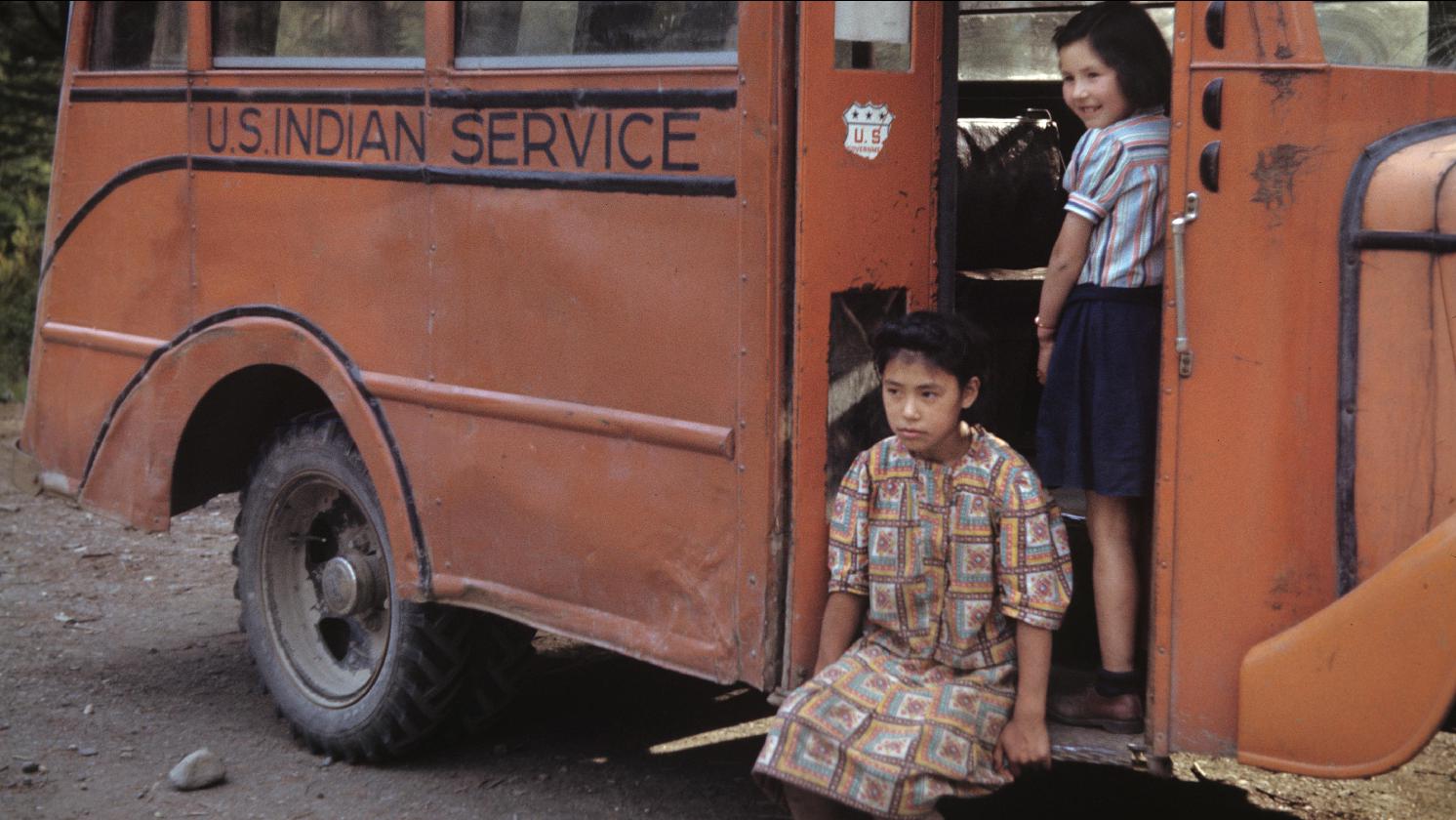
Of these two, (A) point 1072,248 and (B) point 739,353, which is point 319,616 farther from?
(A) point 1072,248

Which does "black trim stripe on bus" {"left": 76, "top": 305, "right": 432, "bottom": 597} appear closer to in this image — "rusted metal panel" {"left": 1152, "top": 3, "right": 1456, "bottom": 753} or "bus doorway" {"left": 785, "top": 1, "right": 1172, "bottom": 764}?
A: "bus doorway" {"left": 785, "top": 1, "right": 1172, "bottom": 764}

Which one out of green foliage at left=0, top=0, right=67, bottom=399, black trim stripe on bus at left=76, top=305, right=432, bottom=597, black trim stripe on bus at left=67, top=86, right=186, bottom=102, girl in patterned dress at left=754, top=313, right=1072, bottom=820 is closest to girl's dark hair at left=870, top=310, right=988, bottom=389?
girl in patterned dress at left=754, top=313, right=1072, bottom=820

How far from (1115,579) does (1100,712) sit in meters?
0.24

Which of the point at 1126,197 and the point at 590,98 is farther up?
the point at 590,98

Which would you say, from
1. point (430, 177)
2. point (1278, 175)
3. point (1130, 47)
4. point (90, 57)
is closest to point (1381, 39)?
point (1278, 175)

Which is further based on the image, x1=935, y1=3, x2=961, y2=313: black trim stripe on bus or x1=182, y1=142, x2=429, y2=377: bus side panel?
x1=182, y1=142, x2=429, y2=377: bus side panel

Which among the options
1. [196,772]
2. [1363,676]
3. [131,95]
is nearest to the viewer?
[1363,676]

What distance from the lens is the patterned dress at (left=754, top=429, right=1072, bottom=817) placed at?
120 inches

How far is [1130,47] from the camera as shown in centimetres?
309

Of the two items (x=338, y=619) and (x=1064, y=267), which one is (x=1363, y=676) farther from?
(x=338, y=619)

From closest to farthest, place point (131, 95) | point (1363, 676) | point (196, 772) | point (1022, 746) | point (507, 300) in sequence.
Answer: point (1363, 676) → point (1022, 746) → point (507, 300) → point (196, 772) → point (131, 95)

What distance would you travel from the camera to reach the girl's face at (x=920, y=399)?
3117 millimetres

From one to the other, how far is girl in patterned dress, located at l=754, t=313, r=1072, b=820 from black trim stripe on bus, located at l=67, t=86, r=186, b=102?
219cm

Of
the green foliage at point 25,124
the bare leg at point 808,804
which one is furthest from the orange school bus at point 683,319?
the green foliage at point 25,124
